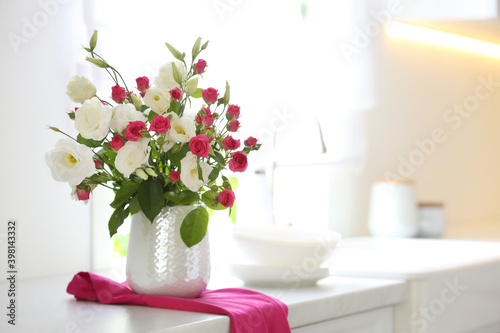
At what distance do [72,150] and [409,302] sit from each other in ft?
2.33

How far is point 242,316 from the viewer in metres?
0.95

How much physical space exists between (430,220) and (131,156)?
1.52m

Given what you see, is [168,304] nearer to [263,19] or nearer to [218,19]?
[218,19]

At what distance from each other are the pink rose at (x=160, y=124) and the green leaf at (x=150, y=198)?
97mm

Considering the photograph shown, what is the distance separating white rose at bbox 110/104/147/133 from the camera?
97 cm

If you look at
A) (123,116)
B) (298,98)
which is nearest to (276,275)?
(123,116)

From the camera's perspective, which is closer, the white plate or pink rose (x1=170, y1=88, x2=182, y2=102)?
pink rose (x1=170, y1=88, x2=182, y2=102)

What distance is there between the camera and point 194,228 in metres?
1.00

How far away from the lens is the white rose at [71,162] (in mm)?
930

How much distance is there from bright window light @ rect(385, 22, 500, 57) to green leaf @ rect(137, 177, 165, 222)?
1.58 metres

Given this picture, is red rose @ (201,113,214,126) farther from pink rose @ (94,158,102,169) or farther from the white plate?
the white plate

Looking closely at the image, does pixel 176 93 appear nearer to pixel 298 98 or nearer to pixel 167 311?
pixel 167 311

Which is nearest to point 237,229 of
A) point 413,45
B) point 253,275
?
point 253,275

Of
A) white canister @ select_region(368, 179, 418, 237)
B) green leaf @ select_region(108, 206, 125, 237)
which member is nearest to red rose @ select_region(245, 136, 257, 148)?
green leaf @ select_region(108, 206, 125, 237)
